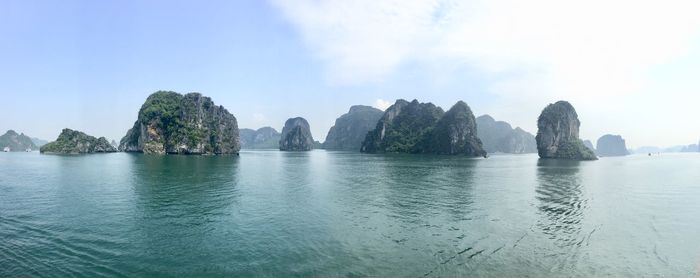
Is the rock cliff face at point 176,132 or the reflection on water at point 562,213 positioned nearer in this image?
the reflection on water at point 562,213

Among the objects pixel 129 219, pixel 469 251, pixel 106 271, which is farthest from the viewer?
pixel 129 219

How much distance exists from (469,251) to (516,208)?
19130 millimetres

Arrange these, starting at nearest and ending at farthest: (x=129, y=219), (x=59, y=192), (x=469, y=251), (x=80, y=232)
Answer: (x=469, y=251) → (x=80, y=232) → (x=129, y=219) → (x=59, y=192)

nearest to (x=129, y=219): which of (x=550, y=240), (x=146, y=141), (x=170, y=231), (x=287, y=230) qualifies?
(x=170, y=231)

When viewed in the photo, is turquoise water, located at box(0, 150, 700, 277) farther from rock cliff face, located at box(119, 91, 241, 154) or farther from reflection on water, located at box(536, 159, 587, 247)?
rock cliff face, located at box(119, 91, 241, 154)

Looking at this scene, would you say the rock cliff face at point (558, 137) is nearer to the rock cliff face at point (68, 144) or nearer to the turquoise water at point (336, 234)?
the turquoise water at point (336, 234)

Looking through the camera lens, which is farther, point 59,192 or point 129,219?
point 59,192

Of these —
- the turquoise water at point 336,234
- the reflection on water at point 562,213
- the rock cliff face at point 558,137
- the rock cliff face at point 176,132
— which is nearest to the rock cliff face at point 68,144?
the rock cliff face at point 176,132

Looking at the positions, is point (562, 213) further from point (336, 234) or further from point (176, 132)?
point (176, 132)

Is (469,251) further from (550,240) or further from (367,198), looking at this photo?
(367,198)

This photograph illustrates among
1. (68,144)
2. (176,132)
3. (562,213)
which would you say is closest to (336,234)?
(562,213)

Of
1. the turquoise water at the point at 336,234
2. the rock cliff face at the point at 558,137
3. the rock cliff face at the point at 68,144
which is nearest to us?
the turquoise water at the point at 336,234

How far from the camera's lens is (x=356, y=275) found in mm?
17875

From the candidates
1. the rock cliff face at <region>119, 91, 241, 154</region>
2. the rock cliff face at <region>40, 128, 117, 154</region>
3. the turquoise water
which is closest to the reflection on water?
the turquoise water
